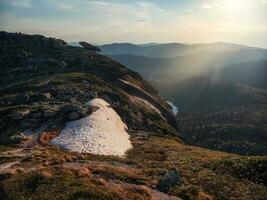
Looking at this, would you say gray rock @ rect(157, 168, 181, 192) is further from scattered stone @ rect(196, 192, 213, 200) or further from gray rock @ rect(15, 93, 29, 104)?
gray rock @ rect(15, 93, 29, 104)

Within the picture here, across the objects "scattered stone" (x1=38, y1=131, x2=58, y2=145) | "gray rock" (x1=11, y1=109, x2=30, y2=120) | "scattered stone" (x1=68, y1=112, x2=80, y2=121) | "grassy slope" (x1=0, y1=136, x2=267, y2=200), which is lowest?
"scattered stone" (x1=38, y1=131, x2=58, y2=145)

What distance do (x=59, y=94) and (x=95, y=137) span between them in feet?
137

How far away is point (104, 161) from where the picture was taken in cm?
5181

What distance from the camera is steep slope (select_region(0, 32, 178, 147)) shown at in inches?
3253

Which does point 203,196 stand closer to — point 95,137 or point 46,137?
point 95,137

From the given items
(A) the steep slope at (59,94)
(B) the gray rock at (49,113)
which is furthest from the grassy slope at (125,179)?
(B) the gray rock at (49,113)

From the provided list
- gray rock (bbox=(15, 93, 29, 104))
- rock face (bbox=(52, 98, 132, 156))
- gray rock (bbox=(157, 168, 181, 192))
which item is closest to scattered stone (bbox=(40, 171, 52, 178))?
gray rock (bbox=(157, 168, 181, 192))

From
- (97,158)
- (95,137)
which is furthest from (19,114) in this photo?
(97,158)

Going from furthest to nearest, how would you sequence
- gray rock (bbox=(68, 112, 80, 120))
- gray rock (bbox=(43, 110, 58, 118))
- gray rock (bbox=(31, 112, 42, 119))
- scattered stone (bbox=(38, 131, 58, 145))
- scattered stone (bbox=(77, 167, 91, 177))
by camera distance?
1. gray rock (bbox=(43, 110, 58, 118))
2. gray rock (bbox=(31, 112, 42, 119))
3. gray rock (bbox=(68, 112, 80, 120))
4. scattered stone (bbox=(38, 131, 58, 145))
5. scattered stone (bbox=(77, 167, 91, 177))

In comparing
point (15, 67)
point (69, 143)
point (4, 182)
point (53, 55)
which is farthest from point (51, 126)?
point (53, 55)

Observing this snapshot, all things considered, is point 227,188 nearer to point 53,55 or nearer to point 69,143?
point 69,143

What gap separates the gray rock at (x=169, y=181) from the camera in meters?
39.7

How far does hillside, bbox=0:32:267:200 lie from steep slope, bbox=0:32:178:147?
0.38 metres

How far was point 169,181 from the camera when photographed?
Answer: 133 ft
